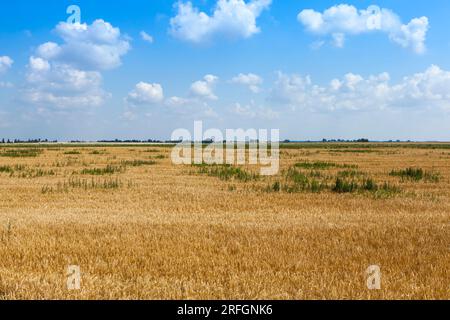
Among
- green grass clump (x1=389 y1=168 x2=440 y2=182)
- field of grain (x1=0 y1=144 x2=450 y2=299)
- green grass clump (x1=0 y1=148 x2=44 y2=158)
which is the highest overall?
green grass clump (x1=0 y1=148 x2=44 y2=158)

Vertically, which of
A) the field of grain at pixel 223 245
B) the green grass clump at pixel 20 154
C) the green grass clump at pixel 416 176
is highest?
the green grass clump at pixel 20 154

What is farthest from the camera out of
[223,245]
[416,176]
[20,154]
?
[20,154]

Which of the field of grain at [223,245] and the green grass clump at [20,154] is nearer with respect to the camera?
the field of grain at [223,245]

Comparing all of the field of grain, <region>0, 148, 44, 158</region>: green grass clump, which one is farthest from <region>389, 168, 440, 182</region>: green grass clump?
<region>0, 148, 44, 158</region>: green grass clump

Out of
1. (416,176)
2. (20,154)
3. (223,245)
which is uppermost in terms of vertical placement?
(20,154)

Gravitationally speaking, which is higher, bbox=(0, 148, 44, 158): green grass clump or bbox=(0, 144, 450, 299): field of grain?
bbox=(0, 148, 44, 158): green grass clump

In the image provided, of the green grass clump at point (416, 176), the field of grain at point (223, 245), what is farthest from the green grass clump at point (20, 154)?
the green grass clump at point (416, 176)

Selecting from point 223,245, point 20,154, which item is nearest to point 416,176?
point 223,245

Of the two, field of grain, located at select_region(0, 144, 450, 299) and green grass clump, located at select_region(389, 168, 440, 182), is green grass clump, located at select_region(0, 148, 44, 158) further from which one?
green grass clump, located at select_region(389, 168, 440, 182)

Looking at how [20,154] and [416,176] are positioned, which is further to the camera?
[20,154]

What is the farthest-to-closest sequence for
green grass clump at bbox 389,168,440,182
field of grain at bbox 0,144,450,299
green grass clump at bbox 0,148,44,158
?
green grass clump at bbox 0,148,44,158
green grass clump at bbox 389,168,440,182
field of grain at bbox 0,144,450,299

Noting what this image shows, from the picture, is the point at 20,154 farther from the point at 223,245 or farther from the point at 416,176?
the point at 223,245

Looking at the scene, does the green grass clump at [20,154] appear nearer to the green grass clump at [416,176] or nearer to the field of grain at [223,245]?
the field of grain at [223,245]
